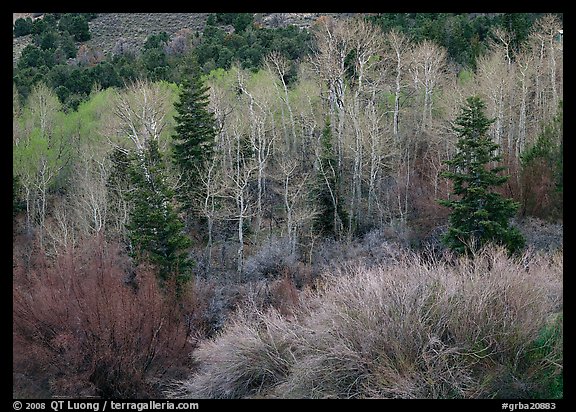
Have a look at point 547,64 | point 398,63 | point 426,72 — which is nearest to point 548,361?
point 426,72

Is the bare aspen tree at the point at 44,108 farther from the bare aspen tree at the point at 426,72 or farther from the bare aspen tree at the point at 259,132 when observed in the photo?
the bare aspen tree at the point at 426,72

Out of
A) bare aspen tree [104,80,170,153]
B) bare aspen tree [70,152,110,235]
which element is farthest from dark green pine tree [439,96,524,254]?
bare aspen tree [70,152,110,235]

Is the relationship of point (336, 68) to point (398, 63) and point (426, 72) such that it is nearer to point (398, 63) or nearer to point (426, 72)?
point (398, 63)

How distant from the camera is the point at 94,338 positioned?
57.9 ft

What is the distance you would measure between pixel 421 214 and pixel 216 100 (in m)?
15.5

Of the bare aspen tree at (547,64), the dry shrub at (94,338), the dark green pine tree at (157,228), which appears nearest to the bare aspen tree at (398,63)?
the bare aspen tree at (547,64)

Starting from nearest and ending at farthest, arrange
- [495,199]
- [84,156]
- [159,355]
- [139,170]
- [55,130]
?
[159,355], [495,199], [139,170], [84,156], [55,130]

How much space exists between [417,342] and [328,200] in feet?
69.1

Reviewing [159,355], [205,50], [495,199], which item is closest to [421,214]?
[495,199]

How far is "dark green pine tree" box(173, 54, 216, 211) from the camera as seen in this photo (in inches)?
1321

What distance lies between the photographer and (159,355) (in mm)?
19391

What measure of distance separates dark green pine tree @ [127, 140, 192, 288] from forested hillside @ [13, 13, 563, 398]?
111 mm

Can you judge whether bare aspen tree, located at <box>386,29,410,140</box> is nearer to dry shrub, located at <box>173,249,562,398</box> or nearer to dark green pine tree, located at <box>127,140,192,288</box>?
dark green pine tree, located at <box>127,140,192,288</box>
